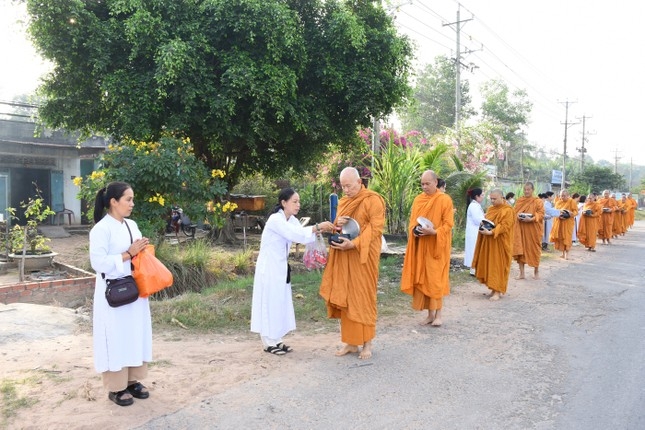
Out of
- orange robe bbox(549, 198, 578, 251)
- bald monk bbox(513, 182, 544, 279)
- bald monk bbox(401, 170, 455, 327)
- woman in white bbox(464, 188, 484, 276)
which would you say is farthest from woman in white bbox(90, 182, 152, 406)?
orange robe bbox(549, 198, 578, 251)

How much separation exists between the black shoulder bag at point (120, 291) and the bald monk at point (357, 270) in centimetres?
198

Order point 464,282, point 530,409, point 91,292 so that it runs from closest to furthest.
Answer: point 530,409 → point 91,292 → point 464,282

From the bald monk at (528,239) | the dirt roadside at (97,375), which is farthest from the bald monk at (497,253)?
the bald monk at (528,239)

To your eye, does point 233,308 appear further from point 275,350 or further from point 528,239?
point 528,239

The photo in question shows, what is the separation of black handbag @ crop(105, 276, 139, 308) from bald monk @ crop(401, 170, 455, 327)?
3599mm

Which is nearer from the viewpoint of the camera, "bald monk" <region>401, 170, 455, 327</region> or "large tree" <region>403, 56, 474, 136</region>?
"bald monk" <region>401, 170, 455, 327</region>

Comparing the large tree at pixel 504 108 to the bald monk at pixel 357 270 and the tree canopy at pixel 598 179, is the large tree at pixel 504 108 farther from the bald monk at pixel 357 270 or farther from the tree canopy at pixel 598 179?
the bald monk at pixel 357 270

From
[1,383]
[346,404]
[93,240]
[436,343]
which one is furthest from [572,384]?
[1,383]

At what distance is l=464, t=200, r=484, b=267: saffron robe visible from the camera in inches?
391

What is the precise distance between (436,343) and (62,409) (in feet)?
12.4

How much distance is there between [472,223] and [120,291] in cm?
781

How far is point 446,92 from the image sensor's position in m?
46.0

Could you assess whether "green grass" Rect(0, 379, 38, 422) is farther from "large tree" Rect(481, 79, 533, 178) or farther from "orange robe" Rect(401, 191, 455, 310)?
"large tree" Rect(481, 79, 533, 178)

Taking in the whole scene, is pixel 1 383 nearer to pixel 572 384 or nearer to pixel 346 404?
pixel 346 404
